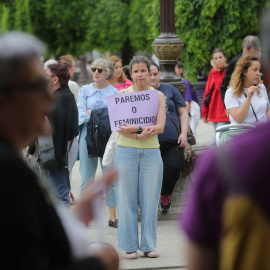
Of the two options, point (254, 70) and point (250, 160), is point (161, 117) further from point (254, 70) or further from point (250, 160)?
point (250, 160)

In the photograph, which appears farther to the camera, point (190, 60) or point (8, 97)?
point (190, 60)

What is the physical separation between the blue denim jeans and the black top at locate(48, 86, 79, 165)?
0.67 ft

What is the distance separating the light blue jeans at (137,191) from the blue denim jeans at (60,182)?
0.61m

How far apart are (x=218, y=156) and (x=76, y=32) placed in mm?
28723

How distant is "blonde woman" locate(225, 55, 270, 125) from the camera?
6781mm

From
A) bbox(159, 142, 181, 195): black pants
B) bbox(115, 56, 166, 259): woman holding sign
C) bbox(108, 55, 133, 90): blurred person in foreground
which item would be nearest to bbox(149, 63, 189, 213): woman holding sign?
bbox(159, 142, 181, 195): black pants

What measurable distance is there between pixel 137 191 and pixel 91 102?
2207 millimetres

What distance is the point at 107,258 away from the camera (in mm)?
2350

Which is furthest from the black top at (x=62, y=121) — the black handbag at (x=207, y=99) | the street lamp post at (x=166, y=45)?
the black handbag at (x=207, y=99)

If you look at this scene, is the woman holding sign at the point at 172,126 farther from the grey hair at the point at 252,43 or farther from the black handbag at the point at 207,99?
the black handbag at the point at 207,99

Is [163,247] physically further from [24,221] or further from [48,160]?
[24,221]

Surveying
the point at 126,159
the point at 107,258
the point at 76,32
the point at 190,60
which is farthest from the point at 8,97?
the point at 76,32

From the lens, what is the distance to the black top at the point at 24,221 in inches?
77.5

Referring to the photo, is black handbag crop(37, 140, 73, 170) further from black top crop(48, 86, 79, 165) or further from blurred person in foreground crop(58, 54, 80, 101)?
blurred person in foreground crop(58, 54, 80, 101)
